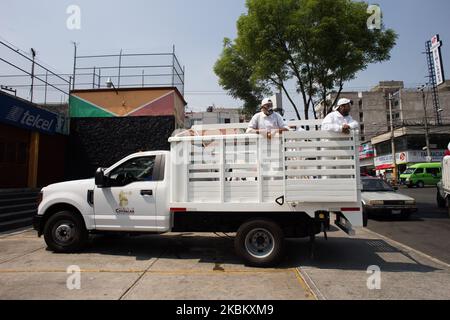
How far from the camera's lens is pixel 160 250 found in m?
6.80

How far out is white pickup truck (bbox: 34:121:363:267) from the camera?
5441 millimetres

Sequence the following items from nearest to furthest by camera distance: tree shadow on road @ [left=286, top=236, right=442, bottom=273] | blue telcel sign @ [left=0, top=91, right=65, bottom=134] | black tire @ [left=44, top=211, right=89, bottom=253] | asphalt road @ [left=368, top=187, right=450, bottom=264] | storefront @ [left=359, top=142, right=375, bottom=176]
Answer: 1. tree shadow on road @ [left=286, top=236, right=442, bottom=273]
2. black tire @ [left=44, top=211, right=89, bottom=253]
3. asphalt road @ [left=368, top=187, right=450, bottom=264]
4. blue telcel sign @ [left=0, top=91, right=65, bottom=134]
5. storefront @ [left=359, top=142, right=375, bottom=176]

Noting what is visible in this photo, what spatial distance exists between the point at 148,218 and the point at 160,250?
106 centimetres

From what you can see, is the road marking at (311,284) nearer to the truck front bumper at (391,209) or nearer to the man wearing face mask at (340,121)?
the man wearing face mask at (340,121)

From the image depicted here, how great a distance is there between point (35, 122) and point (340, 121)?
11494 millimetres

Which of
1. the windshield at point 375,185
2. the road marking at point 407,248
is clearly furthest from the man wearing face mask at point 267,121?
the windshield at point 375,185

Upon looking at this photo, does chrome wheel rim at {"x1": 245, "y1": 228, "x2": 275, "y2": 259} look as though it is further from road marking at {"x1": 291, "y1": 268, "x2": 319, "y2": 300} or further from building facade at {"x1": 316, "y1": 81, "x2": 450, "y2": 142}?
building facade at {"x1": 316, "y1": 81, "x2": 450, "y2": 142}

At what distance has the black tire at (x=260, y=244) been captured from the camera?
18.0 ft

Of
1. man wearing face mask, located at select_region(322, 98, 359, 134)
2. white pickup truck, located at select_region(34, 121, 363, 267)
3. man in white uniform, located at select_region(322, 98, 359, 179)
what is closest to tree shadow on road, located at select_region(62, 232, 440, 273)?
white pickup truck, located at select_region(34, 121, 363, 267)

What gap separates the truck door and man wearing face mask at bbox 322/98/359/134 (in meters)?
3.20

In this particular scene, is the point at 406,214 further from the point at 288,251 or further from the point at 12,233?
the point at 12,233

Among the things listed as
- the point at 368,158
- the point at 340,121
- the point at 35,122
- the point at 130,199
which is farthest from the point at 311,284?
the point at 368,158

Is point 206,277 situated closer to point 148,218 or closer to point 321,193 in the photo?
point 148,218

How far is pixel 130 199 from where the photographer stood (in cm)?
620
